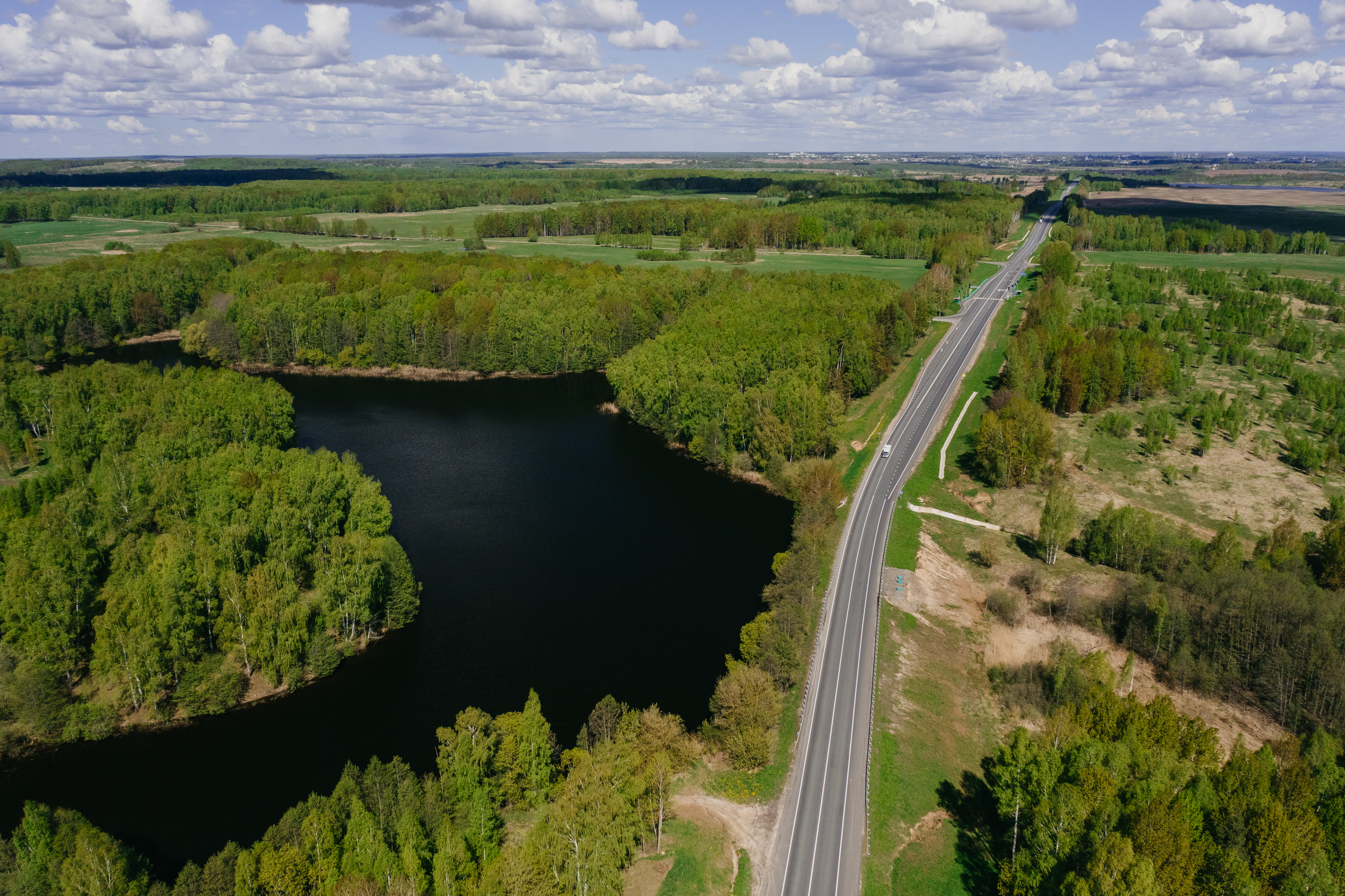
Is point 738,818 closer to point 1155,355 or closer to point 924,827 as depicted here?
point 924,827

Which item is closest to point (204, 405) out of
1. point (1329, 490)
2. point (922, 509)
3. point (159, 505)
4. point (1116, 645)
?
point (159, 505)

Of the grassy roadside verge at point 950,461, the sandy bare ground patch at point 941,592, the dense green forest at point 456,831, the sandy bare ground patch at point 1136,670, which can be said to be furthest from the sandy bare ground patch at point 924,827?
the grassy roadside verge at point 950,461

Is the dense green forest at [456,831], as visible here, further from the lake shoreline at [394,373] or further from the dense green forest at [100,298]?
the dense green forest at [100,298]

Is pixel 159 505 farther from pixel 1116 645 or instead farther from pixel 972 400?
pixel 972 400

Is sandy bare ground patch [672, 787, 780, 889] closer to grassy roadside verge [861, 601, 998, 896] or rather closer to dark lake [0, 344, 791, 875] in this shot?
grassy roadside verge [861, 601, 998, 896]

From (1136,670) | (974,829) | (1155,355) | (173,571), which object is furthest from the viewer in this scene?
(1155,355)

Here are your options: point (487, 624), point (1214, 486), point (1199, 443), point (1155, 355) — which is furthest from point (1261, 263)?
point (487, 624)
